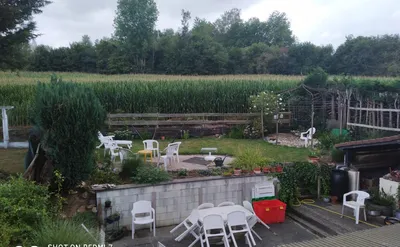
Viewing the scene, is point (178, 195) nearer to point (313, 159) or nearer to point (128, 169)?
point (128, 169)

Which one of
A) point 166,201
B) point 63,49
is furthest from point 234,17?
point 166,201

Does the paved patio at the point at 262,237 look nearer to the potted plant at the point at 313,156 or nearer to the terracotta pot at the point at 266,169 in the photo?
the terracotta pot at the point at 266,169

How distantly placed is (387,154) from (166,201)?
6262 mm

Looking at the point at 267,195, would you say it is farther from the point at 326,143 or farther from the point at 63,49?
the point at 63,49

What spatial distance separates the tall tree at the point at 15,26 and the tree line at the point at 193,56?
20.5 metres

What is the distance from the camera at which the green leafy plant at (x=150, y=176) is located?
7.64 metres

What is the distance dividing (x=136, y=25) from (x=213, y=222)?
41573 mm

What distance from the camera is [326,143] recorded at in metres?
11.3

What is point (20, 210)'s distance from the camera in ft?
17.0

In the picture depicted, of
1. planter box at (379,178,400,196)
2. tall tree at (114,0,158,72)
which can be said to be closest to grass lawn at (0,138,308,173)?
planter box at (379,178,400,196)

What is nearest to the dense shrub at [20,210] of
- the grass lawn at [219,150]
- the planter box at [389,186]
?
the grass lawn at [219,150]

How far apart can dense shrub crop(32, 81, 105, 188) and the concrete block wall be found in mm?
791

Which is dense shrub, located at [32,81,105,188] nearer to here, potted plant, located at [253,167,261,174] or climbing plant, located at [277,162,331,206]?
potted plant, located at [253,167,261,174]

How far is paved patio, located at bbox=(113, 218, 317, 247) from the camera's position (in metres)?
6.75
